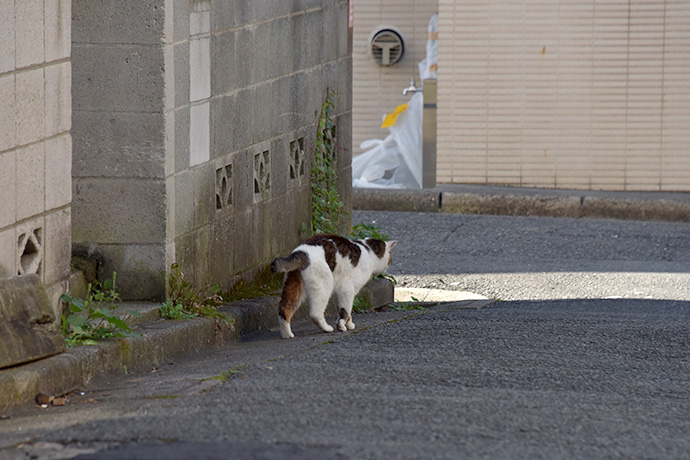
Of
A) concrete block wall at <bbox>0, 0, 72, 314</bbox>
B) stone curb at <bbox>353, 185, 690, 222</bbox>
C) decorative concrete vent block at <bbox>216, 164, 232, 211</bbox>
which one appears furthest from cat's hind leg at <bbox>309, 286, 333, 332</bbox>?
stone curb at <bbox>353, 185, 690, 222</bbox>

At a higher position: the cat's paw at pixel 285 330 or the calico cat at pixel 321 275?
the calico cat at pixel 321 275

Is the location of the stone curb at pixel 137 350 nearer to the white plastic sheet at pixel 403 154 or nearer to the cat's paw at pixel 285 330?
the cat's paw at pixel 285 330

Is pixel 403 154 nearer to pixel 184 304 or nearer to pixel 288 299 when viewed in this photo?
Answer: pixel 288 299

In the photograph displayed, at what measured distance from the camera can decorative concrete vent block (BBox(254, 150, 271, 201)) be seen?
25.2 ft

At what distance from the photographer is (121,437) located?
4180mm

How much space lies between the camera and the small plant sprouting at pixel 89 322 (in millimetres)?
5598

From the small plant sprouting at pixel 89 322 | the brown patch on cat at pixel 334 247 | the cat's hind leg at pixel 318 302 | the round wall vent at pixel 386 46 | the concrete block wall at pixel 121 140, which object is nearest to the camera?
the small plant sprouting at pixel 89 322

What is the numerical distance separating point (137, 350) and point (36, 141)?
1.12 m

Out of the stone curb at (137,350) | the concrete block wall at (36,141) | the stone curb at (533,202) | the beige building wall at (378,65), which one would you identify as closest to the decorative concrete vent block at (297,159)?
the stone curb at (137,350)

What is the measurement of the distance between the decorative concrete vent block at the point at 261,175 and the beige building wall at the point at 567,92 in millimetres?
6344

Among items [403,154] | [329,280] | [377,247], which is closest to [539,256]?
[403,154]

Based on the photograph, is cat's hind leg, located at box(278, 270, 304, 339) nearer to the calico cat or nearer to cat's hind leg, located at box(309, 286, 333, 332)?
the calico cat

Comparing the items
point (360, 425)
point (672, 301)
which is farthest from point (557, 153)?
point (360, 425)

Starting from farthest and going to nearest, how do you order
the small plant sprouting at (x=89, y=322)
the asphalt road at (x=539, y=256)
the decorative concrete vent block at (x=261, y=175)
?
1. the asphalt road at (x=539, y=256)
2. the decorative concrete vent block at (x=261, y=175)
3. the small plant sprouting at (x=89, y=322)
